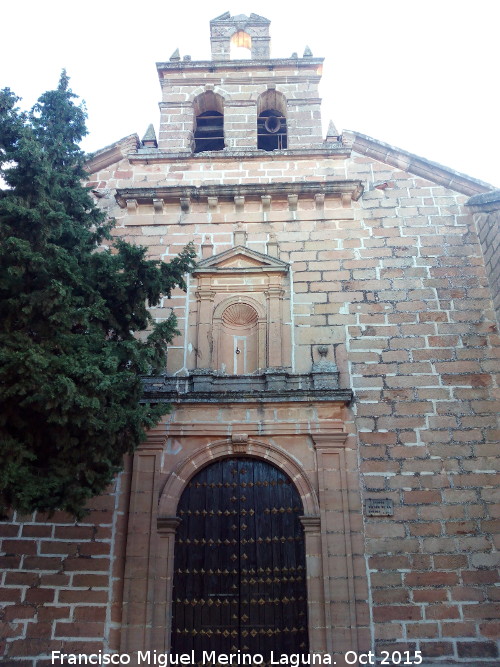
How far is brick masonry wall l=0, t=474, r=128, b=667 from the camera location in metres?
6.75

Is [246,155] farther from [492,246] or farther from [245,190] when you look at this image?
[492,246]

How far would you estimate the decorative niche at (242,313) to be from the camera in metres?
8.36

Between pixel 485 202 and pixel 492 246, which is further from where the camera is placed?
pixel 485 202

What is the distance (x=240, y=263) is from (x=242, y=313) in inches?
29.1

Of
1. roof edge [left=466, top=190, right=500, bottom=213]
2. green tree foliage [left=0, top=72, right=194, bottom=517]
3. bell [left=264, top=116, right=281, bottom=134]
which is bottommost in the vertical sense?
green tree foliage [left=0, top=72, right=194, bottom=517]

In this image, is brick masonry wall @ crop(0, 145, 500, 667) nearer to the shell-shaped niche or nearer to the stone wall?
the stone wall

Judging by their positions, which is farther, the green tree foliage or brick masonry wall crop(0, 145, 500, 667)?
brick masonry wall crop(0, 145, 500, 667)

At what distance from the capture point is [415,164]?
9.62m

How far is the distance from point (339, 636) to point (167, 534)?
2.12 metres

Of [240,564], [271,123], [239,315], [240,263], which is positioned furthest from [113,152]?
[240,564]

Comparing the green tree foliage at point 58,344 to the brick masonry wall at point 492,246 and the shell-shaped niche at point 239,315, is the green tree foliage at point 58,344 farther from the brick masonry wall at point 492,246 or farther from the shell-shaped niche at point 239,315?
the brick masonry wall at point 492,246

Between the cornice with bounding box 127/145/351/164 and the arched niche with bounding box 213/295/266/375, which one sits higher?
the cornice with bounding box 127/145/351/164

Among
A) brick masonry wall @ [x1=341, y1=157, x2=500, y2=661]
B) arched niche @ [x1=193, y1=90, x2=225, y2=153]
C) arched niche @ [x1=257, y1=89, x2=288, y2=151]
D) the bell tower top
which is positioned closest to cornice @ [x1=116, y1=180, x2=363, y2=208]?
brick masonry wall @ [x1=341, y1=157, x2=500, y2=661]

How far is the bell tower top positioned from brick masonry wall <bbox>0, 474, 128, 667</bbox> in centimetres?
782
